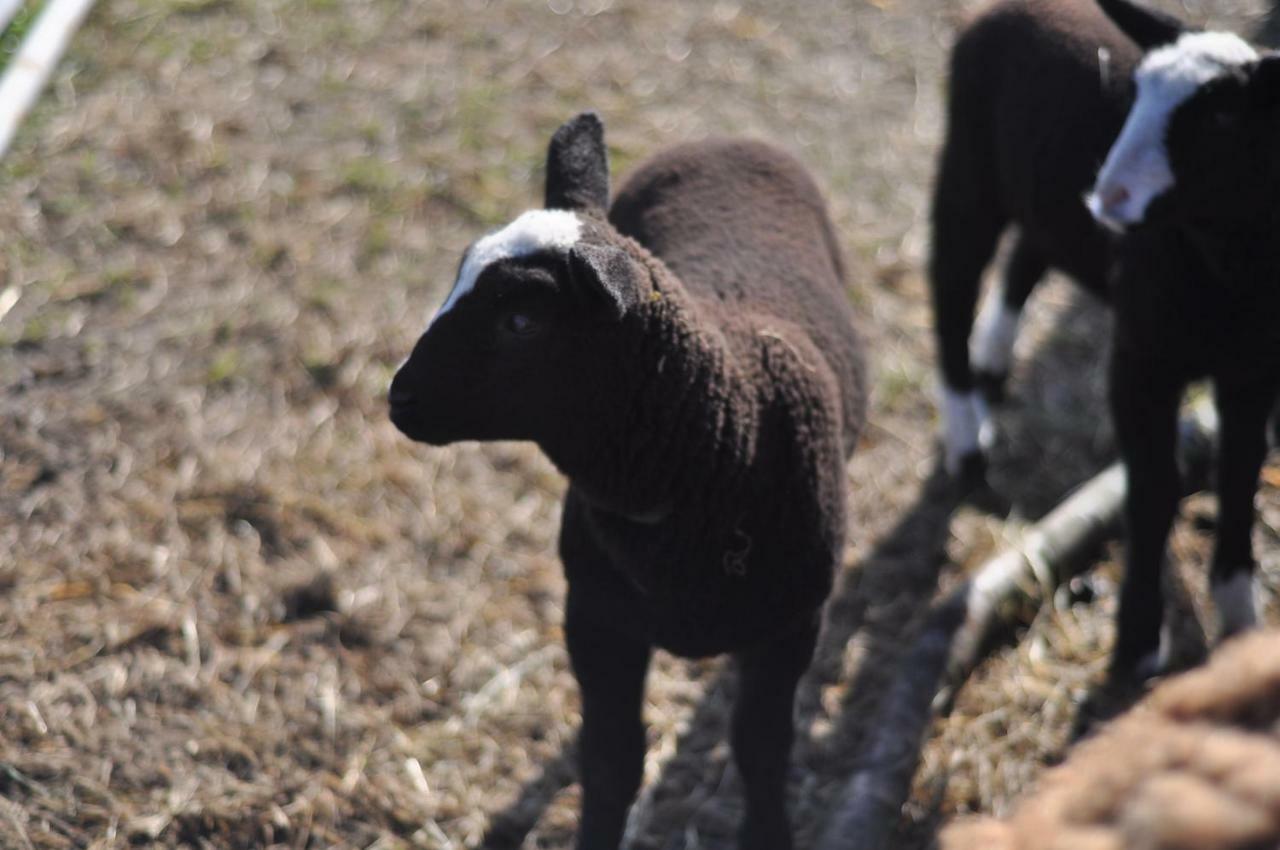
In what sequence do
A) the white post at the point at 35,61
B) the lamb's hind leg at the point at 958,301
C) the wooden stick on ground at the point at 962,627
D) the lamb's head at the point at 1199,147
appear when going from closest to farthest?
the lamb's head at the point at 1199,147
the wooden stick on ground at the point at 962,627
the lamb's hind leg at the point at 958,301
the white post at the point at 35,61

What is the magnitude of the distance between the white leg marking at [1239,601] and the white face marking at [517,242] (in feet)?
8.69

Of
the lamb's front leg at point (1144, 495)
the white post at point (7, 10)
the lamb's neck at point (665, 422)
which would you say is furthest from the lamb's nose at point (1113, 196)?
the white post at point (7, 10)

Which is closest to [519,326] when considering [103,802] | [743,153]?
[743,153]

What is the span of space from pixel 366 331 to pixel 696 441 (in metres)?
2.90

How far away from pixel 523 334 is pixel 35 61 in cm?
506

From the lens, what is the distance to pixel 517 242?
3061 millimetres

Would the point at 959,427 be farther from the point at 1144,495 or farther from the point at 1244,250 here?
the point at 1244,250

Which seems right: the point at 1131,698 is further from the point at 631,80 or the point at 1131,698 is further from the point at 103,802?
the point at 631,80

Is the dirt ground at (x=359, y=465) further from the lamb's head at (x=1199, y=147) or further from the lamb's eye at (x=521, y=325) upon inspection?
the lamb's eye at (x=521, y=325)

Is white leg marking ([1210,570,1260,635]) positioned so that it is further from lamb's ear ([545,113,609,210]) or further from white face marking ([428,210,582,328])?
white face marking ([428,210,582,328])

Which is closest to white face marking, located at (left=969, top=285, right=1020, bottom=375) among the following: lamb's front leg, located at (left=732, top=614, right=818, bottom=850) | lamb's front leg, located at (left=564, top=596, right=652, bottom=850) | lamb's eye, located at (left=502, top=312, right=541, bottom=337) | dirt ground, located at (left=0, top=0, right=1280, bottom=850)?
dirt ground, located at (left=0, top=0, right=1280, bottom=850)

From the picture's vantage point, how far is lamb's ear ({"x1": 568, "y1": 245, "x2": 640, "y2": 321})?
9.71 feet

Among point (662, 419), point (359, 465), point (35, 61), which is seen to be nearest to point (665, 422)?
point (662, 419)

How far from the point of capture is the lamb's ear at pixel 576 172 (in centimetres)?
337
